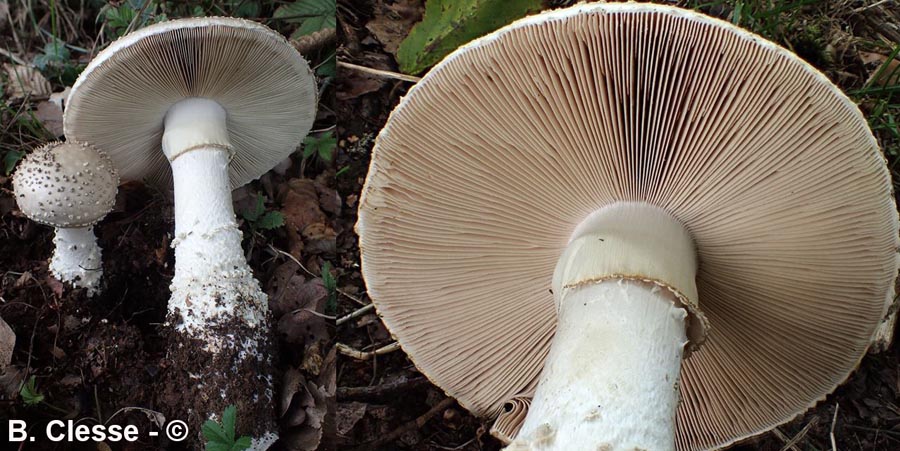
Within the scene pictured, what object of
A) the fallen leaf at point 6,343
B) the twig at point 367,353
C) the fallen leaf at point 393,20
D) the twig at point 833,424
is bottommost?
the fallen leaf at point 6,343

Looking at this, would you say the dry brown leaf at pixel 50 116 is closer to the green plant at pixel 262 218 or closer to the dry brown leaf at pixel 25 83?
the dry brown leaf at pixel 25 83

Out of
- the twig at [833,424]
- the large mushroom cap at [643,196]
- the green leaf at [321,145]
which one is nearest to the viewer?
the large mushroom cap at [643,196]

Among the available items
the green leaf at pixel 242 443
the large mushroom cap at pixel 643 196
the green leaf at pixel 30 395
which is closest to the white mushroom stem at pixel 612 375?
the large mushroom cap at pixel 643 196

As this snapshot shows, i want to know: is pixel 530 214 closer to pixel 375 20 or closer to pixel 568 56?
pixel 568 56

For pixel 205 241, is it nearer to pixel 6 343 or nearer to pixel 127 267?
pixel 127 267

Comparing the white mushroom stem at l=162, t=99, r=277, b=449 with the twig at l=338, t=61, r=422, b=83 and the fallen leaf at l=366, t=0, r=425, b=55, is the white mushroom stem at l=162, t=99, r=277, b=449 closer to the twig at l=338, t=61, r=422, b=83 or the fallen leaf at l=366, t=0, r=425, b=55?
the twig at l=338, t=61, r=422, b=83

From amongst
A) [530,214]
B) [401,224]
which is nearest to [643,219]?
[530,214]
